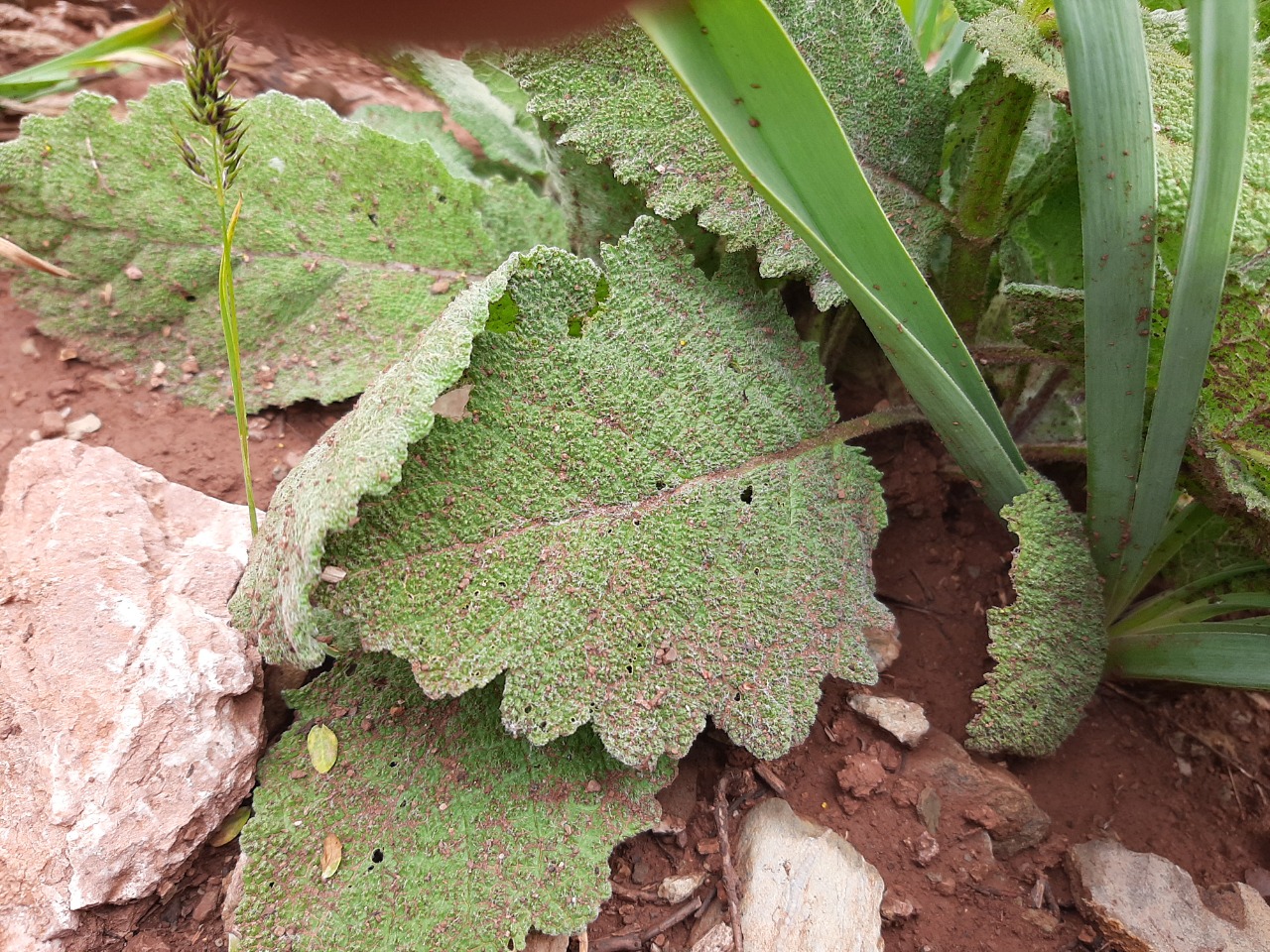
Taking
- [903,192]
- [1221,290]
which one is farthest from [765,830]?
[903,192]

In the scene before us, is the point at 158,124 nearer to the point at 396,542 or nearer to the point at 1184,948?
the point at 396,542

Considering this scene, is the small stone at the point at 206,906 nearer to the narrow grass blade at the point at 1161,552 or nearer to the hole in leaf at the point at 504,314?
the hole in leaf at the point at 504,314

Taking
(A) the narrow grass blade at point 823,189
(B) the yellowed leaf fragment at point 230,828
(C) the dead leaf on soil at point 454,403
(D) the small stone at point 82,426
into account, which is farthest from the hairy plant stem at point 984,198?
(D) the small stone at point 82,426

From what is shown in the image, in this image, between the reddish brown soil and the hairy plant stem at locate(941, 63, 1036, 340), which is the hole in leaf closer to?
the reddish brown soil

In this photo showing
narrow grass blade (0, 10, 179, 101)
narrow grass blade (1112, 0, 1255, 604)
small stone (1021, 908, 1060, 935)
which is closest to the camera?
narrow grass blade (1112, 0, 1255, 604)

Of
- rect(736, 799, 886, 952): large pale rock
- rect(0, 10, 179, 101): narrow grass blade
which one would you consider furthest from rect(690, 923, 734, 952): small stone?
rect(0, 10, 179, 101): narrow grass blade

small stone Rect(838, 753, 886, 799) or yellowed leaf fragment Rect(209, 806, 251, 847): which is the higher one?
small stone Rect(838, 753, 886, 799)
